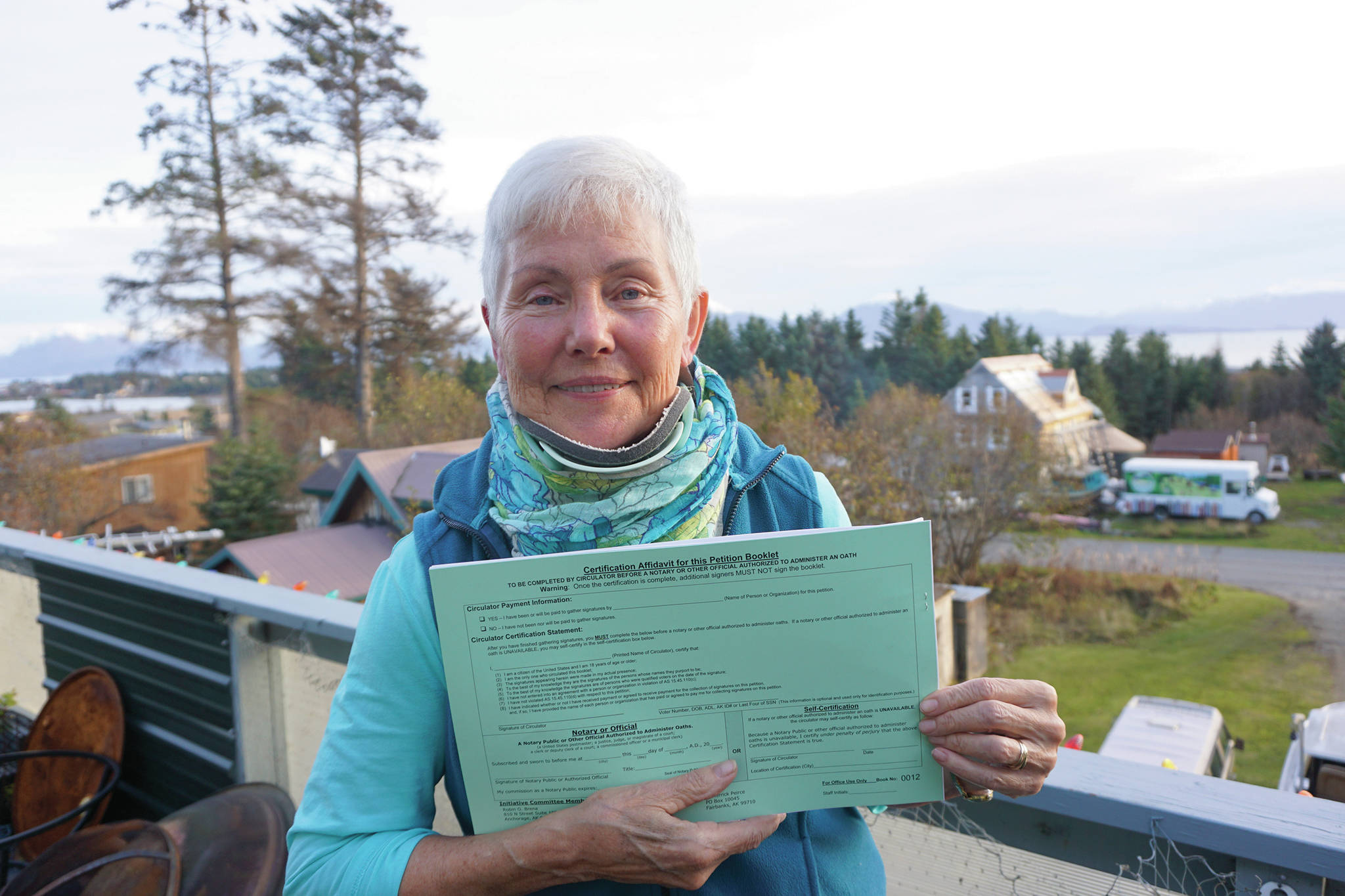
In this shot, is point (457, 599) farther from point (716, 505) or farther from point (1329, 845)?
point (1329, 845)

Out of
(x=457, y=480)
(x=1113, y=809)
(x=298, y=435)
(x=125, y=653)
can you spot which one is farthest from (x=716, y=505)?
(x=298, y=435)

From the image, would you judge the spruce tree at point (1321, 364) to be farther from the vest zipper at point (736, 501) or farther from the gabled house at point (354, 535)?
the vest zipper at point (736, 501)

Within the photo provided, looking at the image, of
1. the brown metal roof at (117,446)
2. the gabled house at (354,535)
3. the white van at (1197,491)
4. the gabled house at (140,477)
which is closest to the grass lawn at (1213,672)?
the white van at (1197,491)

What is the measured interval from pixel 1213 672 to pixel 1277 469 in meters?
20.1

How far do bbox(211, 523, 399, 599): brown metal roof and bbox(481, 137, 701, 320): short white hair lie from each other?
38.5 ft

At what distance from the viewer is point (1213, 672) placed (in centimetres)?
1424

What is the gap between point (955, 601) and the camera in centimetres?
1318

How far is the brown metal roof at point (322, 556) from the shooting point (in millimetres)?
12312

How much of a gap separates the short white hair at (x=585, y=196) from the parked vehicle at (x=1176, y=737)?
26.2 ft

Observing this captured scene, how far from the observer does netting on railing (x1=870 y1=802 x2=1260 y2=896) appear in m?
1.16

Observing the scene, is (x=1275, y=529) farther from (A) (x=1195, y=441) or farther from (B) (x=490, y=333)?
(B) (x=490, y=333)

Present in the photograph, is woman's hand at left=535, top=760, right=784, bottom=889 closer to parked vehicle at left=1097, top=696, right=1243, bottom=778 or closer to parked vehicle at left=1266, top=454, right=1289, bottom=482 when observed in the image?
parked vehicle at left=1097, top=696, right=1243, bottom=778

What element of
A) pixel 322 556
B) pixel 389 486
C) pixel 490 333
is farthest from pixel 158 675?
pixel 322 556

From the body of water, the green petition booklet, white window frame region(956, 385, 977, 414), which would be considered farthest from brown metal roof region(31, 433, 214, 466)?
the green petition booklet
